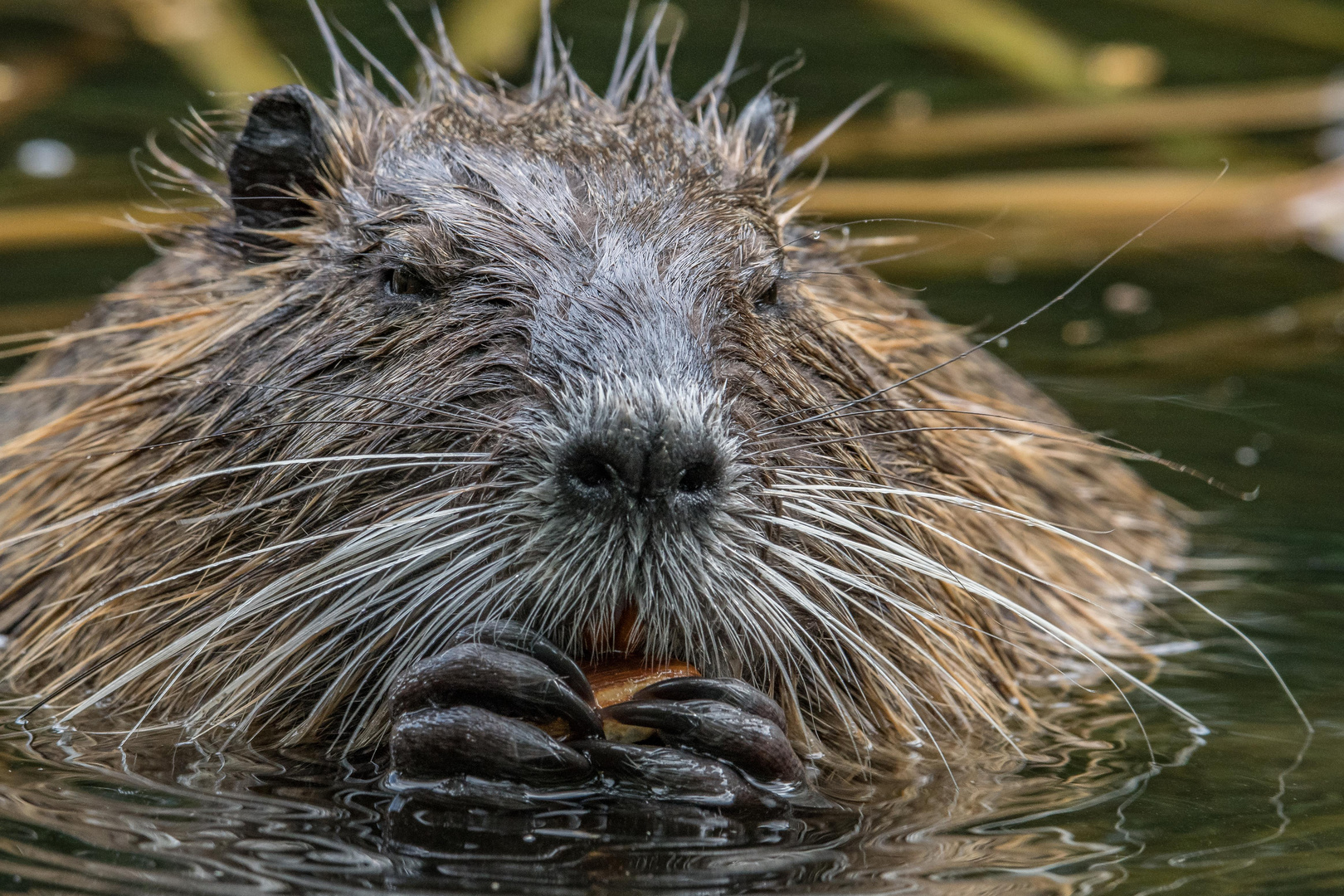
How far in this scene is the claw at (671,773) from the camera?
3500 millimetres

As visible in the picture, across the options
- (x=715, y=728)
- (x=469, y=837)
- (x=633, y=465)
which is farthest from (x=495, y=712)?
(x=633, y=465)

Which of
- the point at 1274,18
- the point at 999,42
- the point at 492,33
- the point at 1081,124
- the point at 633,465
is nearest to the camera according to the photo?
the point at 633,465

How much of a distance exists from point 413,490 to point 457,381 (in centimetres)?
23

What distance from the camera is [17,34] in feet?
33.8

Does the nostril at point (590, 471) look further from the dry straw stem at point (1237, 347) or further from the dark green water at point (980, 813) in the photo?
the dry straw stem at point (1237, 347)

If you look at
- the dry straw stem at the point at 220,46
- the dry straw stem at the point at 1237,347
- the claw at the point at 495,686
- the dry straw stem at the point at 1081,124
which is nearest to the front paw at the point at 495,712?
the claw at the point at 495,686

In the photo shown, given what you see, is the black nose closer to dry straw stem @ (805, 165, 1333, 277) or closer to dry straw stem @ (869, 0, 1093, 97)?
dry straw stem @ (805, 165, 1333, 277)

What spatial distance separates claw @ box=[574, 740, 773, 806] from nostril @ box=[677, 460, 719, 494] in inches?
18.9

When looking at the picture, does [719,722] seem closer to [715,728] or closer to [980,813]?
[715,728]

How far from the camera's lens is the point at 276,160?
441 cm

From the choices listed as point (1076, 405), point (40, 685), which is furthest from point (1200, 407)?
point (40, 685)

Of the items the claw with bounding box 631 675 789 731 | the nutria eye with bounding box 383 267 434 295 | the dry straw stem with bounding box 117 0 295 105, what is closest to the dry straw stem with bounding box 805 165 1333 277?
the dry straw stem with bounding box 117 0 295 105

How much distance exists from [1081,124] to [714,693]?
21.1 feet

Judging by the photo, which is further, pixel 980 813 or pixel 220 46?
pixel 220 46
